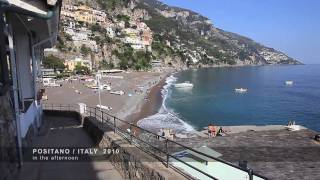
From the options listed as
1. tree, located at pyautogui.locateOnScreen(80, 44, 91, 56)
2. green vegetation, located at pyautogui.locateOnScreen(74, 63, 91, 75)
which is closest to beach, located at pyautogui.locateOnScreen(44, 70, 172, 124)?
green vegetation, located at pyautogui.locateOnScreen(74, 63, 91, 75)

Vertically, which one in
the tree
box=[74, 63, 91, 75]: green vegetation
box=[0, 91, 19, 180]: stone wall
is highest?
the tree

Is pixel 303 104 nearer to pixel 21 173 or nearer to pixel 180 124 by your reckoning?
pixel 180 124

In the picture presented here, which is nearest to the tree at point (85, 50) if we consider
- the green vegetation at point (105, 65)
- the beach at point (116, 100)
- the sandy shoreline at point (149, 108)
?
the green vegetation at point (105, 65)

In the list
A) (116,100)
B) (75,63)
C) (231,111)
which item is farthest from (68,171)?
(75,63)

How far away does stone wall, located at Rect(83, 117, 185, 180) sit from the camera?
679 centimetres

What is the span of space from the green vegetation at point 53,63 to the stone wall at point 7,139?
115 meters

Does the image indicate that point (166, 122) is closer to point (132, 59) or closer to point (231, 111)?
point (231, 111)

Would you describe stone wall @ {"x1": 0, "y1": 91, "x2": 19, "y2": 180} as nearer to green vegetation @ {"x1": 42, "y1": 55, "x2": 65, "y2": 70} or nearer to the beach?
the beach

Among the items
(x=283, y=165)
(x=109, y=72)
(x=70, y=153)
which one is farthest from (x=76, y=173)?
(x=109, y=72)

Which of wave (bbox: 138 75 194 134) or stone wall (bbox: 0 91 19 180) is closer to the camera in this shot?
stone wall (bbox: 0 91 19 180)

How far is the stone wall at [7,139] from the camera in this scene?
22.3 ft

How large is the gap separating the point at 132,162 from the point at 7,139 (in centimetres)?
231

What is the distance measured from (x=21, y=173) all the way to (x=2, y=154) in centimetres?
223

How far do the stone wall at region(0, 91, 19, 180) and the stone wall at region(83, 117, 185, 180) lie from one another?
7.06 feet
